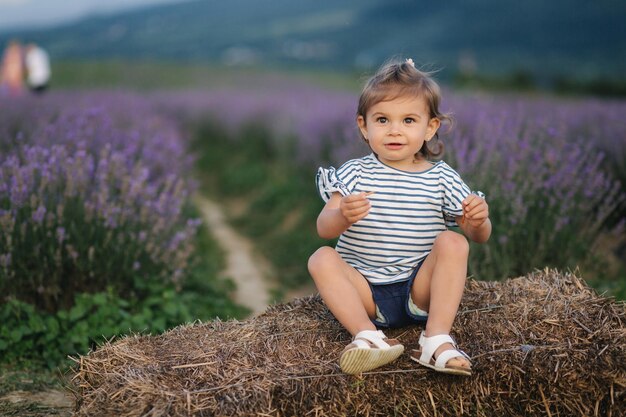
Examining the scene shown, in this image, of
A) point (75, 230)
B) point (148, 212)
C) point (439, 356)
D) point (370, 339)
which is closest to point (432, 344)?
point (439, 356)

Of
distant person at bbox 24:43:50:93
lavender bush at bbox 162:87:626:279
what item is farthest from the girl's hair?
distant person at bbox 24:43:50:93

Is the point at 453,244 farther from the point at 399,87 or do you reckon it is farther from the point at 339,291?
the point at 399,87

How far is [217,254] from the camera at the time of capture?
6.89 meters

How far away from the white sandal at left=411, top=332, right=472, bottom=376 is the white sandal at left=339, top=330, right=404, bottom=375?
9 cm

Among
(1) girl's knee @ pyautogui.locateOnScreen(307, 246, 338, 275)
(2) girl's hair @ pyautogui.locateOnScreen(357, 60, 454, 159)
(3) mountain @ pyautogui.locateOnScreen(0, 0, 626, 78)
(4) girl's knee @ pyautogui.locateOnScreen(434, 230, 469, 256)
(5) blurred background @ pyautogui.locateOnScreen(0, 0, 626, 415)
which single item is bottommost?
(3) mountain @ pyautogui.locateOnScreen(0, 0, 626, 78)

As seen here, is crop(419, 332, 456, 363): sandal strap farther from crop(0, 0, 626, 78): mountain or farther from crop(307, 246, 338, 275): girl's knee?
crop(0, 0, 626, 78): mountain

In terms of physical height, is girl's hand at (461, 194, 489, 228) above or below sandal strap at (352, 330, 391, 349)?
above

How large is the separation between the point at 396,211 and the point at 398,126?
1.15ft

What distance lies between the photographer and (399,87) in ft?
9.43

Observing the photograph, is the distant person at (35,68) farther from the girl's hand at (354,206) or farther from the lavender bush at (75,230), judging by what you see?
the girl's hand at (354,206)

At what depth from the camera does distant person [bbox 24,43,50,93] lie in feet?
38.8

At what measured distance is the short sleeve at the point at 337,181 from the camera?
2887 mm

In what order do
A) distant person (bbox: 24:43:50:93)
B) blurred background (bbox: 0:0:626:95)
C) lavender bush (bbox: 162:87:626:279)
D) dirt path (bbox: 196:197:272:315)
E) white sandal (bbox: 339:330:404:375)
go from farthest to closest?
blurred background (bbox: 0:0:626:95), distant person (bbox: 24:43:50:93), dirt path (bbox: 196:197:272:315), lavender bush (bbox: 162:87:626:279), white sandal (bbox: 339:330:404:375)

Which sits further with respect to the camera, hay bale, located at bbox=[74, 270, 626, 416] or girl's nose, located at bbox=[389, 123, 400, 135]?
girl's nose, located at bbox=[389, 123, 400, 135]
